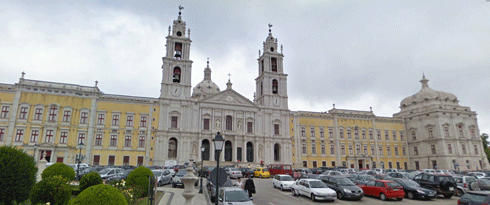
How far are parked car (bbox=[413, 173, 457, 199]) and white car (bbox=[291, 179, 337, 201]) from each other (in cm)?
782

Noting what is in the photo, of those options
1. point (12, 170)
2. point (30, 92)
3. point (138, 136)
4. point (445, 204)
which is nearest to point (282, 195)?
point (445, 204)

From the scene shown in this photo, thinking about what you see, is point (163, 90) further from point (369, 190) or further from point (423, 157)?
point (423, 157)

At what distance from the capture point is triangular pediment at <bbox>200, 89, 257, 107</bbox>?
1999 inches

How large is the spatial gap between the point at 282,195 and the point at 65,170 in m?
13.1

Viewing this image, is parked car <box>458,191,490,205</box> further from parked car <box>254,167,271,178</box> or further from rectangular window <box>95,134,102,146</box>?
rectangular window <box>95,134,102,146</box>

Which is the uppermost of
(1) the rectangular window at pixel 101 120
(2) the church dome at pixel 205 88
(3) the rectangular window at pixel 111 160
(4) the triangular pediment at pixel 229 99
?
(2) the church dome at pixel 205 88

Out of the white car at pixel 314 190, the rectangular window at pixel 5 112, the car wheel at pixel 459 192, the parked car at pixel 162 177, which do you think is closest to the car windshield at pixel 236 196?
the white car at pixel 314 190

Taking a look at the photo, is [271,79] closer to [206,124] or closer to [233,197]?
[206,124]

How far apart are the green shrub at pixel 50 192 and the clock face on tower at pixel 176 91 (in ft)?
127

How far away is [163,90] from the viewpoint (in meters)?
48.1

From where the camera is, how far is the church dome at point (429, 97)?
5998 cm

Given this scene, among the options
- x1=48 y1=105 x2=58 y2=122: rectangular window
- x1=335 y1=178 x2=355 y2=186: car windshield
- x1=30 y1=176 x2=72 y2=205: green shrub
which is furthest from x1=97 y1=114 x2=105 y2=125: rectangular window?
x1=335 y1=178 x2=355 y2=186: car windshield

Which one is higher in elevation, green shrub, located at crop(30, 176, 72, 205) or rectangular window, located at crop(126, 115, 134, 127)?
rectangular window, located at crop(126, 115, 134, 127)

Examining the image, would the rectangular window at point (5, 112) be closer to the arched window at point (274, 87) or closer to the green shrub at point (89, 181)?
the green shrub at point (89, 181)
